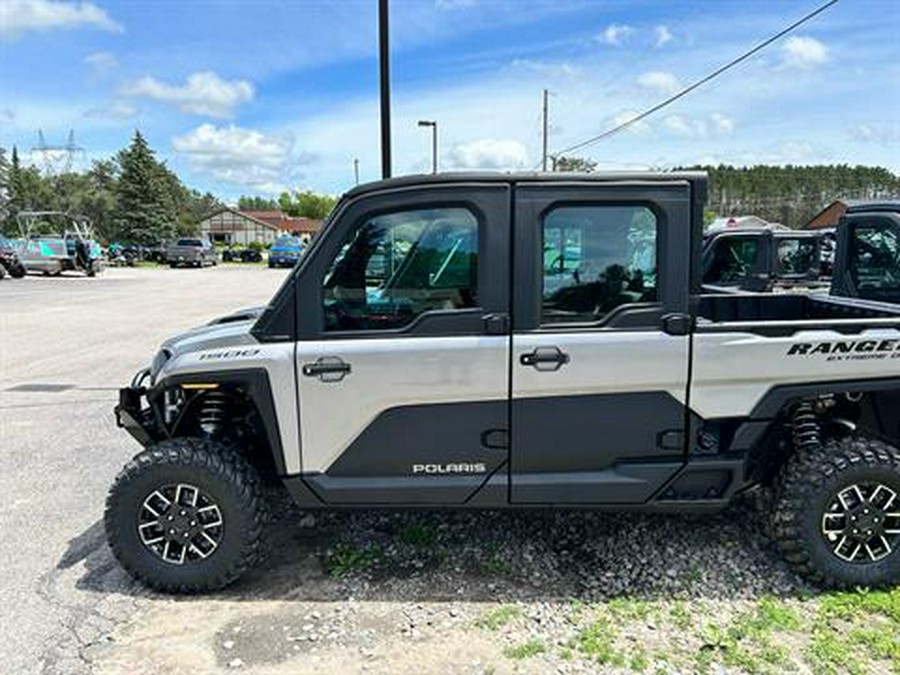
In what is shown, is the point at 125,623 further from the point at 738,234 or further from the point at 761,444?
the point at 738,234

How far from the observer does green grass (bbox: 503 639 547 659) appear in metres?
3.02

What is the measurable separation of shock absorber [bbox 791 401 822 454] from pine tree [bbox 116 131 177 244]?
59.7 m

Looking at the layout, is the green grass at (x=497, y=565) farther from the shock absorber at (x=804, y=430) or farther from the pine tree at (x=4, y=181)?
the pine tree at (x=4, y=181)

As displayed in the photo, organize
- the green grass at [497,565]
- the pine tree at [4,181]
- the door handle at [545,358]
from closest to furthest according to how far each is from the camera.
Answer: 1. the door handle at [545,358]
2. the green grass at [497,565]
3. the pine tree at [4,181]

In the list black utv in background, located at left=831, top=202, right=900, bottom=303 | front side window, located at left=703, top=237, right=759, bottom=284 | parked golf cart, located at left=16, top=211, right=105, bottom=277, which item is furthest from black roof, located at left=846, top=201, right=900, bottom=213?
parked golf cart, located at left=16, top=211, right=105, bottom=277

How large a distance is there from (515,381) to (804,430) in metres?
1.66

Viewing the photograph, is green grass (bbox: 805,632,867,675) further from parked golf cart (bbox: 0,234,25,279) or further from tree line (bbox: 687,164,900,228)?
tree line (bbox: 687,164,900,228)

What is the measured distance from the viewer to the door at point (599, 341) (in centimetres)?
337

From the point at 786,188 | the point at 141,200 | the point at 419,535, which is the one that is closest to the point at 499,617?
the point at 419,535

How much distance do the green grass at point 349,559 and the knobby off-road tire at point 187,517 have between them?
18.2 inches

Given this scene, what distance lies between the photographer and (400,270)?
3473 mm

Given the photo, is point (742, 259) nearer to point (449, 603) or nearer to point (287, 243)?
point (449, 603)

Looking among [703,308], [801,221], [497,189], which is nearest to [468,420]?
[497,189]

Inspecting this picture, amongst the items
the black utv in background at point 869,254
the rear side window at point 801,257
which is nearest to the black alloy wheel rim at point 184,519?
the black utv in background at point 869,254
